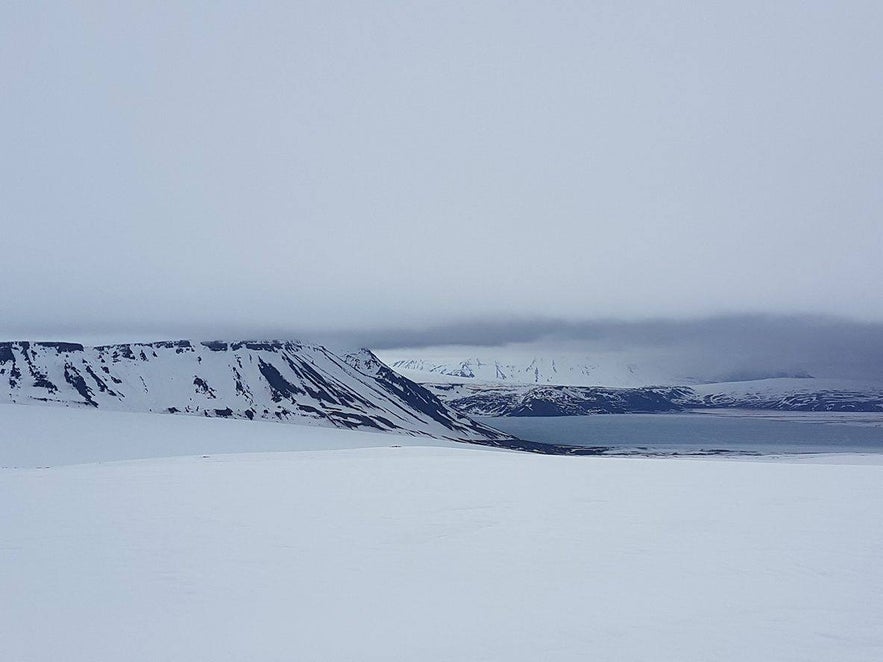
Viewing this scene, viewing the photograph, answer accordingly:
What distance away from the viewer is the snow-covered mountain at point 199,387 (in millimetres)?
136125

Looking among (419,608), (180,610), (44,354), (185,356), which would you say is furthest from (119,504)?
(185,356)

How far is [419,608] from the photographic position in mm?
7113

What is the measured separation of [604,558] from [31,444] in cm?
5799

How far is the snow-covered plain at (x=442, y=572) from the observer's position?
6105 mm

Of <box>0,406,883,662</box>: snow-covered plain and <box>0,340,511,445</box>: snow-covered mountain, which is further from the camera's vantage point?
<box>0,340,511,445</box>: snow-covered mountain

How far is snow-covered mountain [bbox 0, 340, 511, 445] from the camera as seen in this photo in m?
136

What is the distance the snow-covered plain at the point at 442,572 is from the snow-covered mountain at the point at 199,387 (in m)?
123

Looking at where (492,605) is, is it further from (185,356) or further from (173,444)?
(185,356)

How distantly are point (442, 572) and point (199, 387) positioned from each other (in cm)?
16414

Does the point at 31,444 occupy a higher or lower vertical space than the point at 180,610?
lower

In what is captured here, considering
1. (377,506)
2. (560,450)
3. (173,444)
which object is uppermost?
(377,506)

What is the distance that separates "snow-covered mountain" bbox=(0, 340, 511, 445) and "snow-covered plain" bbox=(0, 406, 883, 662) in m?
123

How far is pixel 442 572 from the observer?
336 inches

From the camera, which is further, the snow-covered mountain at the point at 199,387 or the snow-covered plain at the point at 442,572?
the snow-covered mountain at the point at 199,387
